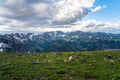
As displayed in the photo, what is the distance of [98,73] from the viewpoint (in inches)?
1843

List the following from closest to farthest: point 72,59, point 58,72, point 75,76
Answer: point 75,76, point 58,72, point 72,59

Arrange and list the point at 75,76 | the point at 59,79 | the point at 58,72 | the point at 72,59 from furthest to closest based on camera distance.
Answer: the point at 72,59 < the point at 58,72 < the point at 75,76 < the point at 59,79

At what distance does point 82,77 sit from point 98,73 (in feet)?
15.5

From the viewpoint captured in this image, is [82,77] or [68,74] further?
[68,74]

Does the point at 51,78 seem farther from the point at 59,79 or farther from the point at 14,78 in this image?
the point at 14,78

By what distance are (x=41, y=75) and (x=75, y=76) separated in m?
7.02

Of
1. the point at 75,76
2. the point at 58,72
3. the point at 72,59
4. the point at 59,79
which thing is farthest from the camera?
the point at 72,59

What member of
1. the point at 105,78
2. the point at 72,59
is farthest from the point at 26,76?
the point at 72,59

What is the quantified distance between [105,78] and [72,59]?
92.7ft

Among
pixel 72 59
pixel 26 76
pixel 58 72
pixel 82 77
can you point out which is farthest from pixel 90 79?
pixel 72 59

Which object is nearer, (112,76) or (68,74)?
(112,76)

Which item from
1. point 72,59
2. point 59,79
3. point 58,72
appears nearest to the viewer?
point 59,79

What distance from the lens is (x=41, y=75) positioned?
46.0 m

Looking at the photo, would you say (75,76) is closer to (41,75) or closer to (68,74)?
(68,74)
